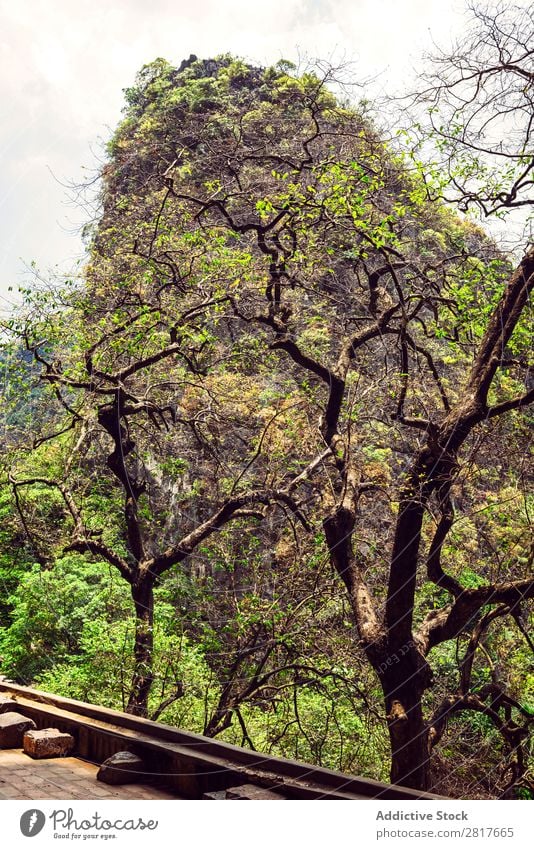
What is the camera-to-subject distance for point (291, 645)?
630cm

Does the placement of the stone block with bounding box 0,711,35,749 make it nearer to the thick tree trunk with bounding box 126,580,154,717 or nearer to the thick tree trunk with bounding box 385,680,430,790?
the thick tree trunk with bounding box 385,680,430,790

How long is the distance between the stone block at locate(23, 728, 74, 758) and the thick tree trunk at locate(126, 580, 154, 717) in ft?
8.13

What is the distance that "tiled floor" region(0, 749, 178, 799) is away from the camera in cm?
328

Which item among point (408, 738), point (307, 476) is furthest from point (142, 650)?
point (408, 738)

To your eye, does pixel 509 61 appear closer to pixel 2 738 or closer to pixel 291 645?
pixel 291 645

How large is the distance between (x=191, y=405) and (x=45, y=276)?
2788 mm

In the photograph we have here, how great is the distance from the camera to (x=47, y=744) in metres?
4.03

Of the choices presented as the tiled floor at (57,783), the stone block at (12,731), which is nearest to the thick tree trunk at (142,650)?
the stone block at (12,731)

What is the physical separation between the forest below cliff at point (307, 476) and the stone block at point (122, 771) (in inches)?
67.6

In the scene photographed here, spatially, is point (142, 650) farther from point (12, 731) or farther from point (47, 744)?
point (47, 744)

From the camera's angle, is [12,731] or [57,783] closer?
[57,783]

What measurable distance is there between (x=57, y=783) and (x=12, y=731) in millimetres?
861

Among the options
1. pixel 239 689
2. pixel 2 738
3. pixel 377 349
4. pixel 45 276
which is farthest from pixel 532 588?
pixel 45 276

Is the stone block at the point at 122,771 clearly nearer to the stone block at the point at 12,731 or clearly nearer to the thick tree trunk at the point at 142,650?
the stone block at the point at 12,731
